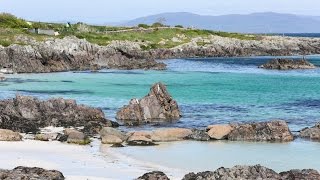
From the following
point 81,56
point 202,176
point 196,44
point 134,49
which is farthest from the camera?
point 196,44

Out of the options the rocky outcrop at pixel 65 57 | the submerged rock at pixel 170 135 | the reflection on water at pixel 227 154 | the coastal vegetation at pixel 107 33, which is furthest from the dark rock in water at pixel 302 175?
the coastal vegetation at pixel 107 33

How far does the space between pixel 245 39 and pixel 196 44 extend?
25.8m

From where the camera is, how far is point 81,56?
10475cm

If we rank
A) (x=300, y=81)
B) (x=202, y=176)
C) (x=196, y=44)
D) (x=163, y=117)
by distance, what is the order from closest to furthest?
(x=202, y=176) → (x=163, y=117) → (x=300, y=81) → (x=196, y=44)

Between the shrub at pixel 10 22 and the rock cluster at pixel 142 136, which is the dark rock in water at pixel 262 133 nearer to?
the rock cluster at pixel 142 136

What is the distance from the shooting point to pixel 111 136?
34.3m

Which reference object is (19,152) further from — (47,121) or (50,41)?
(50,41)

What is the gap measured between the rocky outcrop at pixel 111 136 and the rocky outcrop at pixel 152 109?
8308 mm

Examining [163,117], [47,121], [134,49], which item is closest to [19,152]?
[47,121]

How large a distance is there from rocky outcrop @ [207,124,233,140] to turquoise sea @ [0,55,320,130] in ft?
17.3

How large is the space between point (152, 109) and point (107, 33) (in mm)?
103729

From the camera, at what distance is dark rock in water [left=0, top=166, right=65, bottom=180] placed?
19031 millimetres

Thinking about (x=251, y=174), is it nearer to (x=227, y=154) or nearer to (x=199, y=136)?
(x=227, y=154)

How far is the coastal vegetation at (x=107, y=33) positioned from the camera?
395 ft
